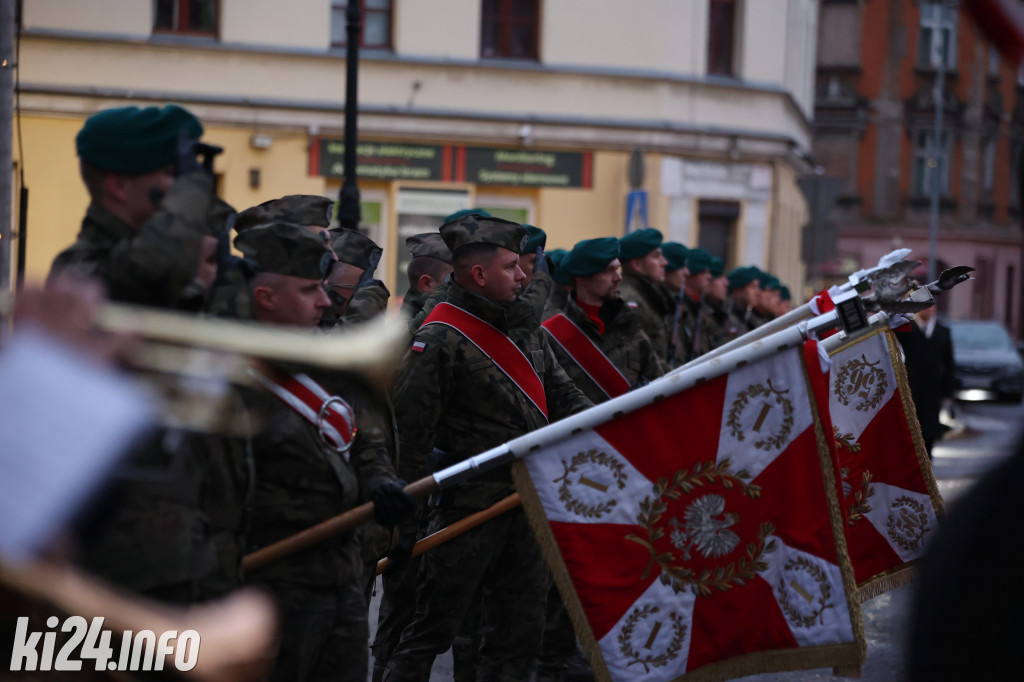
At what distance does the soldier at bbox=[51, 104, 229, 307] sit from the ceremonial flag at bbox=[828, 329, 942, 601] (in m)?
3.12

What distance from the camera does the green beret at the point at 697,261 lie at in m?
12.3

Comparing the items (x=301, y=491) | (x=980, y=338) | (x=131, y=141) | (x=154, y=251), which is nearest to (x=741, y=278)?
(x=301, y=491)

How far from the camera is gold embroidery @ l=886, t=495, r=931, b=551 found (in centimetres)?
559

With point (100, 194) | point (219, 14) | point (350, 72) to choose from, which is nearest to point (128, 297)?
point (100, 194)

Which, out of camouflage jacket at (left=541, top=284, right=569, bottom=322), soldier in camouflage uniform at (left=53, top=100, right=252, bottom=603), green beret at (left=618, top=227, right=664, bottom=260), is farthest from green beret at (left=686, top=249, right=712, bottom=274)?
soldier in camouflage uniform at (left=53, top=100, right=252, bottom=603)

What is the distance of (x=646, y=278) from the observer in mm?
9828

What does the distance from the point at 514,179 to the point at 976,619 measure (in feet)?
68.5

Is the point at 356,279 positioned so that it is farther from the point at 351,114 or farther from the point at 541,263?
the point at 351,114

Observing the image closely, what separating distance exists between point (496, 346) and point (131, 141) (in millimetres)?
2685

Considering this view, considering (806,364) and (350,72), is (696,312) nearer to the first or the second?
(350,72)

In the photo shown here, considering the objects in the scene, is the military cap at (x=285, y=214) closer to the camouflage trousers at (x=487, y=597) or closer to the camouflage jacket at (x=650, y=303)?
the camouflage trousers at (x=487, y=597)

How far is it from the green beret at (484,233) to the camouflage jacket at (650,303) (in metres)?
3.74

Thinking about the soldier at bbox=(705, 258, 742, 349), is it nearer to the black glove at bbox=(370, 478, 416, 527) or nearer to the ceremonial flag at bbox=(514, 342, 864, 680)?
the ceremonial flag at bbox=(514, 342, 864, 680)

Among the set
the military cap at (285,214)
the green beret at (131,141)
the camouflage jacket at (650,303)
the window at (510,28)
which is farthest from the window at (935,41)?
the green beret at (131,141)
